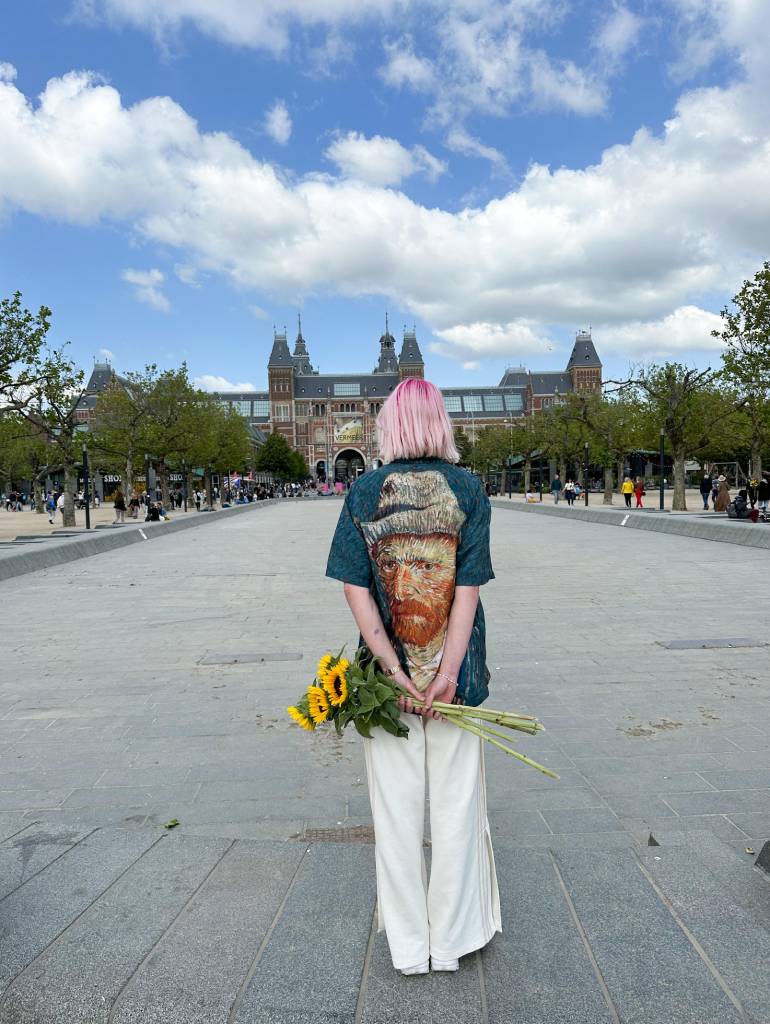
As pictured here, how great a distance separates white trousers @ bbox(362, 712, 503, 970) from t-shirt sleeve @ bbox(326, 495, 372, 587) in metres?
0.44

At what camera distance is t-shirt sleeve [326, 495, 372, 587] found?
7.72 ft

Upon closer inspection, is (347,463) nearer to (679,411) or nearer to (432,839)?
(679,411)

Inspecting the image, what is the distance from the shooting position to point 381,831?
2332 millimetres

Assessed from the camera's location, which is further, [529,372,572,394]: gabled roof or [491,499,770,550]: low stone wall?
[529,372,572,394]: gabled roof

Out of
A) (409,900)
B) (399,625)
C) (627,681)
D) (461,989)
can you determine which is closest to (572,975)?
(461,989)

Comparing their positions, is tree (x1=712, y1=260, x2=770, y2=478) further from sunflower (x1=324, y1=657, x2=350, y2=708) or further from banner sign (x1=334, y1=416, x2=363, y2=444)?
banner sign (x1=334, y1=416, x2=363, y2=444)

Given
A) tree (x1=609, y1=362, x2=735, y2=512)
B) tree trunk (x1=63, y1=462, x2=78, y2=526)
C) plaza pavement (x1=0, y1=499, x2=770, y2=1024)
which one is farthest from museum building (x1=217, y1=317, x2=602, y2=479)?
plaza pavement (x1=0, y1=499, x2=770, y2=1024)

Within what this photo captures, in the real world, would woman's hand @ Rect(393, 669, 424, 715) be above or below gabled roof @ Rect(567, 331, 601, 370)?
below

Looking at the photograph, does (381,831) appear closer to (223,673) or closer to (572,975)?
(572,975)

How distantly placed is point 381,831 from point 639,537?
62.9ft

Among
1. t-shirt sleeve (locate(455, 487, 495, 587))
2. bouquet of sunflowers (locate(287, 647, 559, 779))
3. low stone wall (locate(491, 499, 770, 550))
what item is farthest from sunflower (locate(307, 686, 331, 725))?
low stone wall (locate(491, 499, 770, 550))

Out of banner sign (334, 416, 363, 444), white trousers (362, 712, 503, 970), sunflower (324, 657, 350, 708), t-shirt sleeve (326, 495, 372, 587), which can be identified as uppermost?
banner sign (334, 416, 363, 444)

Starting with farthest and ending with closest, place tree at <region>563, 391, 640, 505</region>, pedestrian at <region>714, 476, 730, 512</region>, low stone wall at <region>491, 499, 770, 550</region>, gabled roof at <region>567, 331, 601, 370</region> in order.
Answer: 1. gabled roof at <region>567, 331, 601, 370</region>
2. tree at <region>563, 391, 640, 505</region>
3. pedestrian at <region>714, 476, 730, 512</region>
4. low stone wall at <region>491, 499, 770, 550</region>

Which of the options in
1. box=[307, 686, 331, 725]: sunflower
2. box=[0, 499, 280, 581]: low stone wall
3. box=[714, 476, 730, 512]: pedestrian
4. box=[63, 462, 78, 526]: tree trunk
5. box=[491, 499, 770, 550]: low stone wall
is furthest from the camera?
box=[63, 462, 78, 526]: tree trunk
